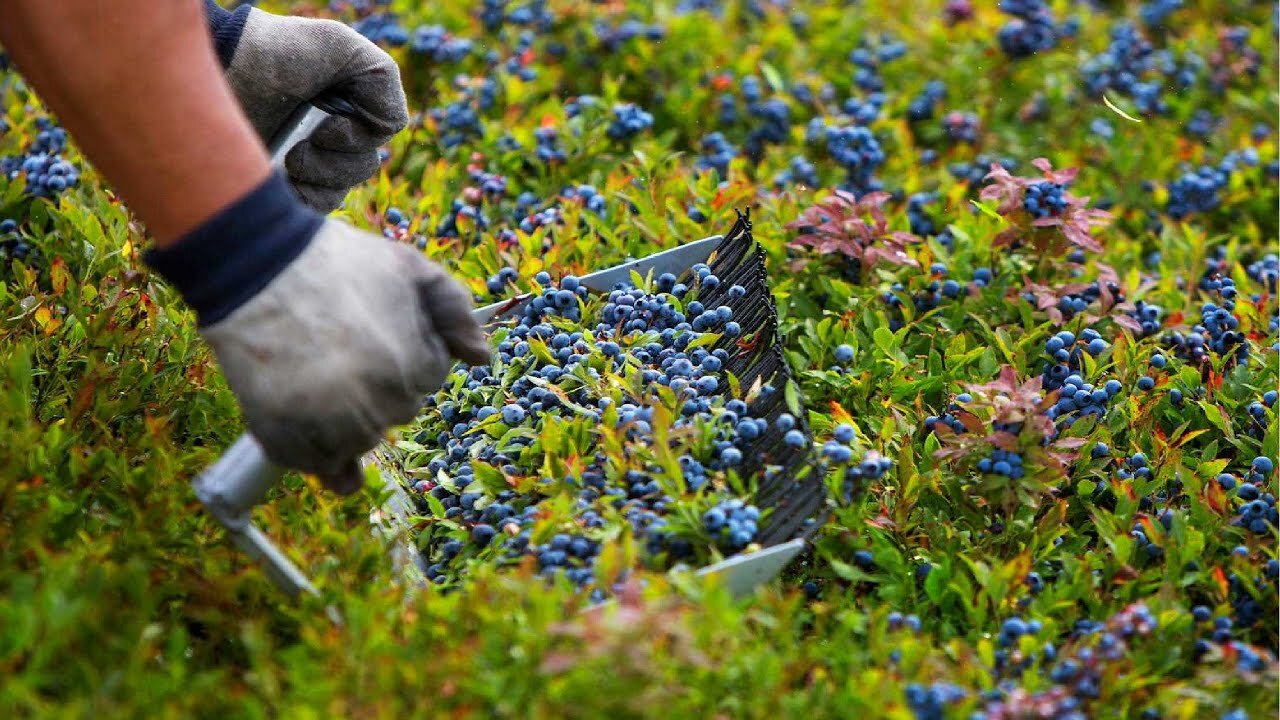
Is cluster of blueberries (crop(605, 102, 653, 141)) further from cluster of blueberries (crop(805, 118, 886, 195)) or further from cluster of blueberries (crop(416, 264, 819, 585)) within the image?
cluster of blueberries (crop(416, 264, 819, 585))

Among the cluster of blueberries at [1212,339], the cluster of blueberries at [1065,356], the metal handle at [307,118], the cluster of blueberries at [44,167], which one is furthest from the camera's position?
the cluster of blueberries at [44,167]

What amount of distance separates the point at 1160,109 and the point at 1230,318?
57.0 inches

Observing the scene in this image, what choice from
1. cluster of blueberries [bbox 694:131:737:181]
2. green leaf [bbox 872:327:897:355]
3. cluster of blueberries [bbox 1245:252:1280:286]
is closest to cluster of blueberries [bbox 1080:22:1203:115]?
cluster of blueberries [bbox 1245:252:1280:286]

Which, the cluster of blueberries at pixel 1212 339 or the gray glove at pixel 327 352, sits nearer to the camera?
the gray glove at pixel 327 352

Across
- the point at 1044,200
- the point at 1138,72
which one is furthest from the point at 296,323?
the point at 1138,72

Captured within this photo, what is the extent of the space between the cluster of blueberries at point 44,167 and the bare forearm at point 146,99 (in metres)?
1.28

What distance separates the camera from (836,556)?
2010mm

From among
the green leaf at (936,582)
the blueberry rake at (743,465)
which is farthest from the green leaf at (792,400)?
the green leaf at (936,582)

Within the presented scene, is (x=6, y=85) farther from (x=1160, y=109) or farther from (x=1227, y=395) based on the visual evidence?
(x=1160, y=109)

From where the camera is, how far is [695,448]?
1892 millimetres

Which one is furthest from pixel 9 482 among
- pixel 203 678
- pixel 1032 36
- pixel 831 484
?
pixel 1032 36

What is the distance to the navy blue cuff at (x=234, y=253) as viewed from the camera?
1.46m

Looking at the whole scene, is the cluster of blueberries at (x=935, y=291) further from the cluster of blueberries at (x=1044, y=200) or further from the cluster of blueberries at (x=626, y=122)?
the cluster of blueberries at (x=626, y=122)

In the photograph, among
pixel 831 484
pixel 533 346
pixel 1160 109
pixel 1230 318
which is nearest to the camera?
pixel 831 484
